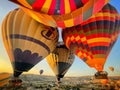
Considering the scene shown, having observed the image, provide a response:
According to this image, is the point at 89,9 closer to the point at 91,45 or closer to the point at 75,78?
the point at 91,45

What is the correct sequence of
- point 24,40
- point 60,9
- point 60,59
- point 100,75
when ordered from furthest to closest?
point 60,59 → point 100,75 → point 24,40 → point 60,9

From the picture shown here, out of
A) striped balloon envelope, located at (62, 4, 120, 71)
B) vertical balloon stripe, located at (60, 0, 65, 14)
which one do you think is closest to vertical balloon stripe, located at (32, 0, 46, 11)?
vertical balloon stripe, located at (60, 0, 65, 14)

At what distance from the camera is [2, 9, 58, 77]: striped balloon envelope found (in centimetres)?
866

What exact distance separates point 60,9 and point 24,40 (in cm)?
182

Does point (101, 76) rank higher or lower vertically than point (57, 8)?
lower

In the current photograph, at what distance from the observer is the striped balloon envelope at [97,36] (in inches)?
353

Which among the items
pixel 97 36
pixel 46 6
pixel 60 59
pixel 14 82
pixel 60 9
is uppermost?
pixel 46 6

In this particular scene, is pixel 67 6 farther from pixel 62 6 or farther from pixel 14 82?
pixel 14 82

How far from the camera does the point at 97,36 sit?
8.97 metres

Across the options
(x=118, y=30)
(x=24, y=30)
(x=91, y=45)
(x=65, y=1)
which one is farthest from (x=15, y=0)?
(x=118, y=30)

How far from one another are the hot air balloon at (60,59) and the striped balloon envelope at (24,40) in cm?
210

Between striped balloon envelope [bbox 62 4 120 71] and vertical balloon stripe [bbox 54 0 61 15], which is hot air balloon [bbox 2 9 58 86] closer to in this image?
striped balloon envelope [bbox 62 4 120 71]

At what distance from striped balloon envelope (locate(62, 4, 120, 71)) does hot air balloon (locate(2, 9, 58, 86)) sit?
100cm

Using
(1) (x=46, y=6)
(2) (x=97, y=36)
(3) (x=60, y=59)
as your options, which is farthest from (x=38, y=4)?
(3) (x=60, y=59)
